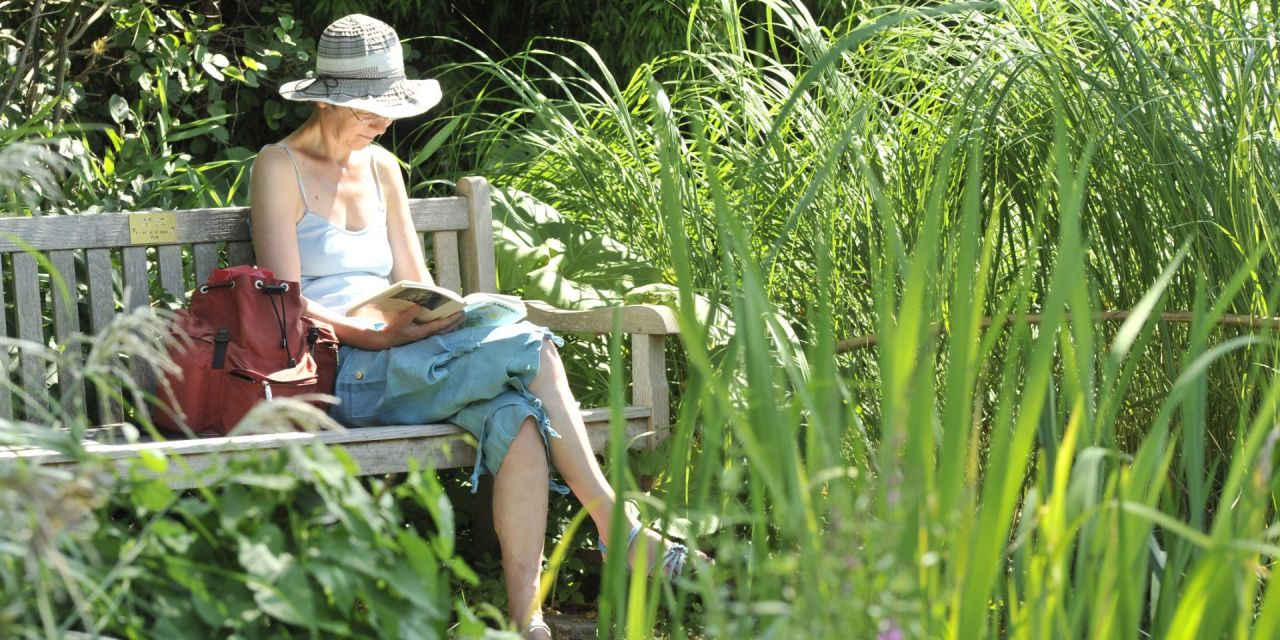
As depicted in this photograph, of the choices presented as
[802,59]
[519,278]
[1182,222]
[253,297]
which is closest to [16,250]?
[253,297]

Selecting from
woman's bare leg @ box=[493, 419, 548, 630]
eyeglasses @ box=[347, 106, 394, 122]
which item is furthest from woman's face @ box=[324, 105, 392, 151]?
woman's bare leg @ box=[493, 419, 548, 630]

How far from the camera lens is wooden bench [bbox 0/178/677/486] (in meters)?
2.50

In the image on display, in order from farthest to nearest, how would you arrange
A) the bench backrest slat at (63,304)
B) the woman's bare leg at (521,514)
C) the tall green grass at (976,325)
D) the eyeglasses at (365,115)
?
1. the eyeglasses at (365,115)
2. the bench backrest slat at (63,304)
3. the woman's bare leg at (521,514)
4. the tall green grass at (976,325)

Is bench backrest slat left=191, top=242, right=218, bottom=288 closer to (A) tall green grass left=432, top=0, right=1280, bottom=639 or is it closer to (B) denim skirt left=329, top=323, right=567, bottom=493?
(B) denim skirt left=329, top=323, right=567, bottom=493

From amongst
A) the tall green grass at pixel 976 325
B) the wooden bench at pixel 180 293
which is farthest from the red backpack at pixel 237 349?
the tall green grass at pixel 976 325

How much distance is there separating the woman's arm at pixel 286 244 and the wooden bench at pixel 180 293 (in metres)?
0.14

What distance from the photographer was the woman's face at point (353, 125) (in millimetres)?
2816

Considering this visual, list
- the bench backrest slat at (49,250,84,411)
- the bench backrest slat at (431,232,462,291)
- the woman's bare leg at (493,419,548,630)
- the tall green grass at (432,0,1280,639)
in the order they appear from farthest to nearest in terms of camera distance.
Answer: the bench backrest slat at (431,232,462,291) < the bench backrest slat at (49,250,84,411) < the woman's bare leg at (493,419,548,630) < the tall green grass at (432,0,1280,639)

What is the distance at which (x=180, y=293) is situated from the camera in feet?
9.23

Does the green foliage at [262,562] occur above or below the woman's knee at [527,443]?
above

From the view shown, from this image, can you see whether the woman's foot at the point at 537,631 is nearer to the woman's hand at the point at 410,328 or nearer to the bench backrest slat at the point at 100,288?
the woman's hand at the point at 410,328

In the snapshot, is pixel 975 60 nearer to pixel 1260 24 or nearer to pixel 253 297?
pixel 1260 24

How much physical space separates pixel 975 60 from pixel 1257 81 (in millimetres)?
454

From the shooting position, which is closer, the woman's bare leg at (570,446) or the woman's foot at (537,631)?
the woman's foot at (537,631)
